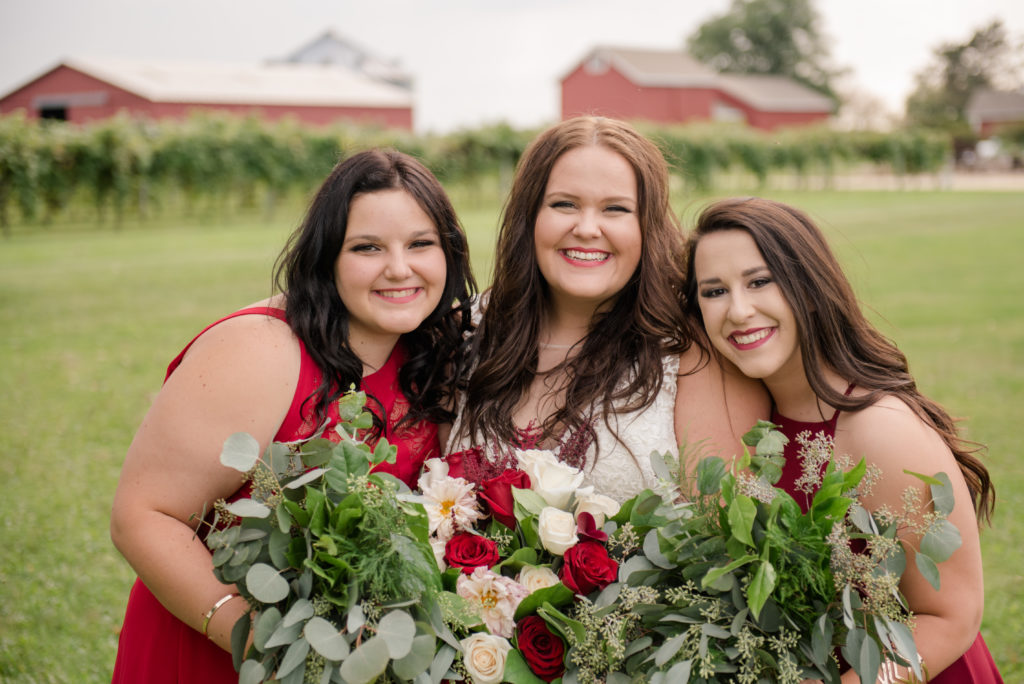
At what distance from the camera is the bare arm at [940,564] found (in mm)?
2330

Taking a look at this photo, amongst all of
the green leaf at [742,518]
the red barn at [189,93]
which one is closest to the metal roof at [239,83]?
the red barn at [189,93]

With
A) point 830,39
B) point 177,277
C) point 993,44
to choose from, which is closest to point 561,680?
point 177,277

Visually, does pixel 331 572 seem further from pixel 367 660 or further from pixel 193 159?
pixel 193 159

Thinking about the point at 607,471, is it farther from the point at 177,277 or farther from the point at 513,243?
the point at 177,277

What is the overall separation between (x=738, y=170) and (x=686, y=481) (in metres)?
39.3

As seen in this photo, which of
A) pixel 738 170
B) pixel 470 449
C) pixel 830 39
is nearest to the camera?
pixel 470 449

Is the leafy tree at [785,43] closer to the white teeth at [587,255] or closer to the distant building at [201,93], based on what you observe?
the distant building at [201,93]

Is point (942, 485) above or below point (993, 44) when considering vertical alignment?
below

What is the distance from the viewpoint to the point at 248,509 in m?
1.98

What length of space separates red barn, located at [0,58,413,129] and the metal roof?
35 millimetres

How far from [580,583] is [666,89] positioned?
5883 centimetres

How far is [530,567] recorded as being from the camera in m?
2.28

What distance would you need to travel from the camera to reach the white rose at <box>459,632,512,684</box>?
6.95 ft

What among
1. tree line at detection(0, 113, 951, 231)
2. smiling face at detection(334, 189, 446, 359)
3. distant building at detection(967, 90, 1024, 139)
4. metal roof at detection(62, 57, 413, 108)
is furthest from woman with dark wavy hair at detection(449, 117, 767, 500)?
distant building at detection(967, 90, 1024, 139)
